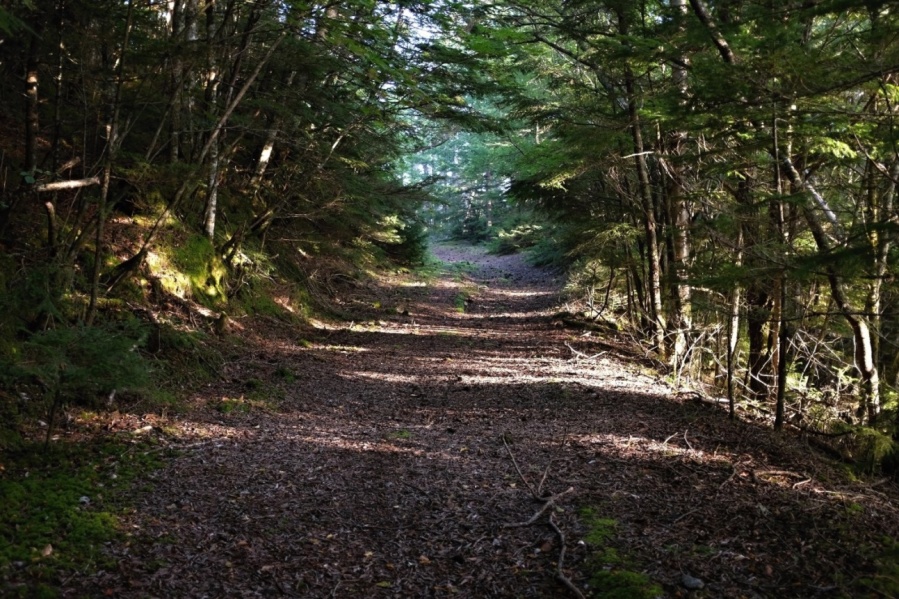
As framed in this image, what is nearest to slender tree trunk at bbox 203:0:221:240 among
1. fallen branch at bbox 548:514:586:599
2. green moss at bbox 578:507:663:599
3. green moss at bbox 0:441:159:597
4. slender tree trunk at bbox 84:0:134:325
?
slender tree trunk at bbox 84:0:134:325

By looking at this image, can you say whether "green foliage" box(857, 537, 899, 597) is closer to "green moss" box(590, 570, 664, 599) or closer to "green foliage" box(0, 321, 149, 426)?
"green moss" box(590, 570, 664, 599)

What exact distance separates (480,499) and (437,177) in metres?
10.4

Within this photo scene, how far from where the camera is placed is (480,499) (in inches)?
205

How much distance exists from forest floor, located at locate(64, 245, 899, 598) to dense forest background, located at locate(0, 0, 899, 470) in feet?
3.70

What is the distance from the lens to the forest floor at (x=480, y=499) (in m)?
3.79

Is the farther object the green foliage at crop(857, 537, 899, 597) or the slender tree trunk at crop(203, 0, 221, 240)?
the slender tree trunk at crop(203, 0, 221, 240)

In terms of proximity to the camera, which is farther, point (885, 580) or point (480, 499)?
point (480, 499)

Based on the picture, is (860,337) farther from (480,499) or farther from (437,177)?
(437,177)

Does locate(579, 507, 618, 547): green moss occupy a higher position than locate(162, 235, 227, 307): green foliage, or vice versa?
locate(162, 235, 227, 307): green foliage

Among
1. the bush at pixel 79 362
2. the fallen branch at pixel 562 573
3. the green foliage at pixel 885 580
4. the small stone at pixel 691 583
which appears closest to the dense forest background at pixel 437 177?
the bush at pixel 79 362

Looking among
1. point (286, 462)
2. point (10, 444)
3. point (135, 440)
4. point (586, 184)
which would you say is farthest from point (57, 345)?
point (586, 184)

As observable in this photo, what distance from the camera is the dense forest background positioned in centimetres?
511

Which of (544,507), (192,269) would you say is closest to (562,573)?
(544,507)

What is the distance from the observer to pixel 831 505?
4824mm
